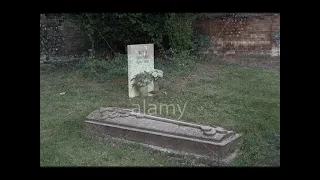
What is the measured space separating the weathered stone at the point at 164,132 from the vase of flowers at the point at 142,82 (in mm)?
446

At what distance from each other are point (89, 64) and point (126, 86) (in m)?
0.54

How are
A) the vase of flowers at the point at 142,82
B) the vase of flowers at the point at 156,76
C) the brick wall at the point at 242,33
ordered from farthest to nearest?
the vase of flowers at the point at 156,76
the vase of flowers at the point at 142,82
the brick wall at the point at 242,33

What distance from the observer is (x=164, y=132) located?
4250mm

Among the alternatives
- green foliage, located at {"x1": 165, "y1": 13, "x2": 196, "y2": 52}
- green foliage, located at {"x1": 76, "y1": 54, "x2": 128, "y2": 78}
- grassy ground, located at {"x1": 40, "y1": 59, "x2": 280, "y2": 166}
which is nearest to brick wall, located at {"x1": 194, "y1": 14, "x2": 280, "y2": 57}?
green foliage, located at {"x1": 165, "y1": 13, "x2": 196, "y2": 52}

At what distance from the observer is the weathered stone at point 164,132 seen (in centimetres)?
405

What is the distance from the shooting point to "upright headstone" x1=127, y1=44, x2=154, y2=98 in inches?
200

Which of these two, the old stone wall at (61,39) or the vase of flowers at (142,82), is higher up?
the old stone wall at (61,39)

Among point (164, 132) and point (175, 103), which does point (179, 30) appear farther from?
point (164, 132)

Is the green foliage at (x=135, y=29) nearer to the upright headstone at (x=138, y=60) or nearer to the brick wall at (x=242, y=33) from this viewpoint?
the upright headstone at (x=138, y=60)

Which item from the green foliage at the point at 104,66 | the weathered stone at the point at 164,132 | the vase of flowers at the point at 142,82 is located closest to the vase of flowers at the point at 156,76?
the vase of flowers at the point at 142,82

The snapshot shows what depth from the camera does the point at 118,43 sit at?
5164 millimetres

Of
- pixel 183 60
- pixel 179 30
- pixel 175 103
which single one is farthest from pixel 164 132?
pixel 179 30

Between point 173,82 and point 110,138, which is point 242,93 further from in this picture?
point 110,138

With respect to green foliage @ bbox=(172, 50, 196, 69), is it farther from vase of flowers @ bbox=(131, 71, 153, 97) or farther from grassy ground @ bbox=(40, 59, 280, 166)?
vase of flowers @ bbox=(131, 71, 153, 97)
